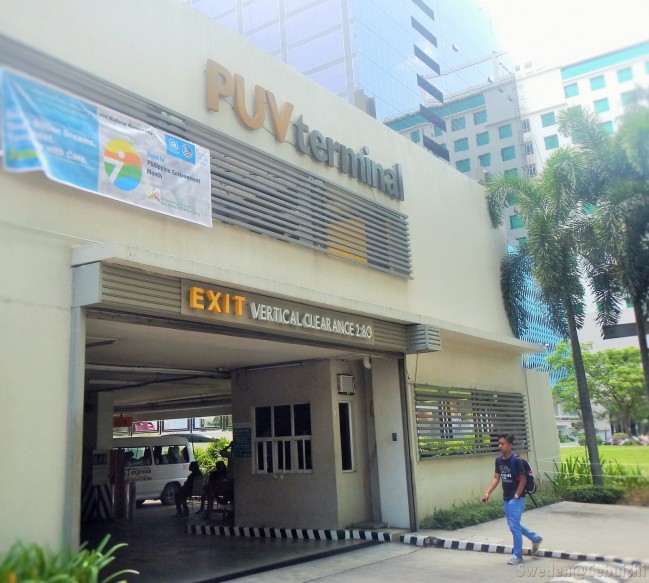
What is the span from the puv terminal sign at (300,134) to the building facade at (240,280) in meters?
0.04

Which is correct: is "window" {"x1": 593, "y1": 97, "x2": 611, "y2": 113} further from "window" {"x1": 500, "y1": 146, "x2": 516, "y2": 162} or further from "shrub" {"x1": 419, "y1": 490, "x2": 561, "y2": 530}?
"shrub" {"x1": 419, "y1": 490, "x2": 561, "y2": 530}

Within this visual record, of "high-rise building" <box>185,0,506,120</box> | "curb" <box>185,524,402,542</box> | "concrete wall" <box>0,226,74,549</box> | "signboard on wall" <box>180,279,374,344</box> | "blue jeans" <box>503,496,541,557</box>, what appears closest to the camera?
"concrete wall" <box>0,226,74,549</box>

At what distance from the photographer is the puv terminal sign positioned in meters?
9.66

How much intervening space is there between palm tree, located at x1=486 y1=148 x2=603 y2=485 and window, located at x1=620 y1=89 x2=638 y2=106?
0.85 m

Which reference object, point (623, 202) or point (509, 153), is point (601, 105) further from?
point (509, 153)

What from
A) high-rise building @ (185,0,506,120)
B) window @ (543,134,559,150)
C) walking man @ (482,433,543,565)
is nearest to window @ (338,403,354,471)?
walking man @ (482,433,543,565)

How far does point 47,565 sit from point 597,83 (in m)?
5.56

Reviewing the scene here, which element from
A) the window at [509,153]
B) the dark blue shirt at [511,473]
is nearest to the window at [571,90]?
the window at [509,153]

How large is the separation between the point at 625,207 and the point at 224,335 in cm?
586

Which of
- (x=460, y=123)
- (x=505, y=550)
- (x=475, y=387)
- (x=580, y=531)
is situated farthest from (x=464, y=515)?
(x=460, y=123)

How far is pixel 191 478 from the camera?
54.2ft

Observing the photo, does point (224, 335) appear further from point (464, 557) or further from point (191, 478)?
point (191, 478)

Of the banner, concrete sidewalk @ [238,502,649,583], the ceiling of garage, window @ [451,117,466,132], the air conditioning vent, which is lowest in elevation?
concrete sidewalk @ [238,502,649,583]

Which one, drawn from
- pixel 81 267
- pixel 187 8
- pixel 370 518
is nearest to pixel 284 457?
pixel 370 518
